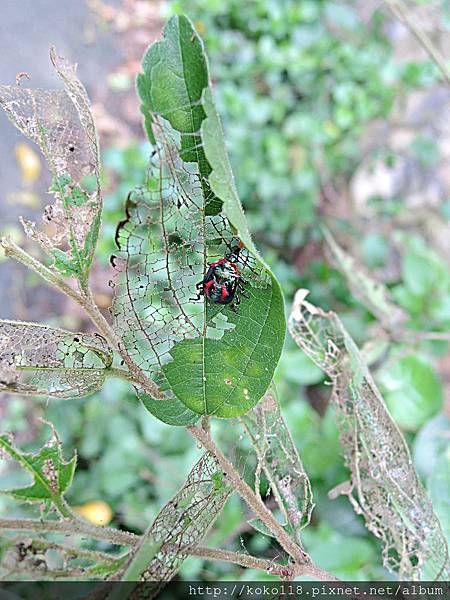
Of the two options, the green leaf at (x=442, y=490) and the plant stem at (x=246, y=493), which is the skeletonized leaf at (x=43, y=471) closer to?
the plant stem at (x=246, y=493)

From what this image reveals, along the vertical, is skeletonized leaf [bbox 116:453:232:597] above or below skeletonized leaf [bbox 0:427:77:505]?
below

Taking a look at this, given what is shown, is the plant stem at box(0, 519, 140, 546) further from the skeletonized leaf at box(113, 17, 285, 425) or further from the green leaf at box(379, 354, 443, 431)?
the green leaf at box(379, 354, 443, 431)

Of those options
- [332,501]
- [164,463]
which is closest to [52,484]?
[332,501]

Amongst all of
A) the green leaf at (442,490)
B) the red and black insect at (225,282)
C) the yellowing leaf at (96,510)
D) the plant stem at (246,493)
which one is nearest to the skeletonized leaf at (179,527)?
the plant stem at (246,493)

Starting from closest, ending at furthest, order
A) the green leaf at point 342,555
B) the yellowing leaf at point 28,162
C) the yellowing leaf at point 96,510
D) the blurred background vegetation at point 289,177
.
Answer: the green leaf at point 342,555 → the yellowing leaf at point 96,510 → the blurred background vegetation at point 289,177 → the yellowing leaf at point 28,162

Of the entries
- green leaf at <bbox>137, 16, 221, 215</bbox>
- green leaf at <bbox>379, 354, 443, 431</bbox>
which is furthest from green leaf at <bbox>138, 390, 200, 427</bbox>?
green leaf at <bbox>379, 354, 443, 431</bbox>

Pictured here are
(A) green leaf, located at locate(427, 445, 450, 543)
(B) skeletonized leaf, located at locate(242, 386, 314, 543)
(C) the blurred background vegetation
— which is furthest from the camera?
(C) the blurred background vegetation

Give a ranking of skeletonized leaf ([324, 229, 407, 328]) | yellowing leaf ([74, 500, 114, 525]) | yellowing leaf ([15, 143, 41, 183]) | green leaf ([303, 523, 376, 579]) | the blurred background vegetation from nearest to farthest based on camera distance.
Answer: green leaf ([303, 523, 376, 579])
skeletonized leaf ([324, 229, 407, 328])
yellowing leaf ([74, 500, 114, 525])
the blurred background vegetation
yellowing leaf ([15, 143, 41, 183])
